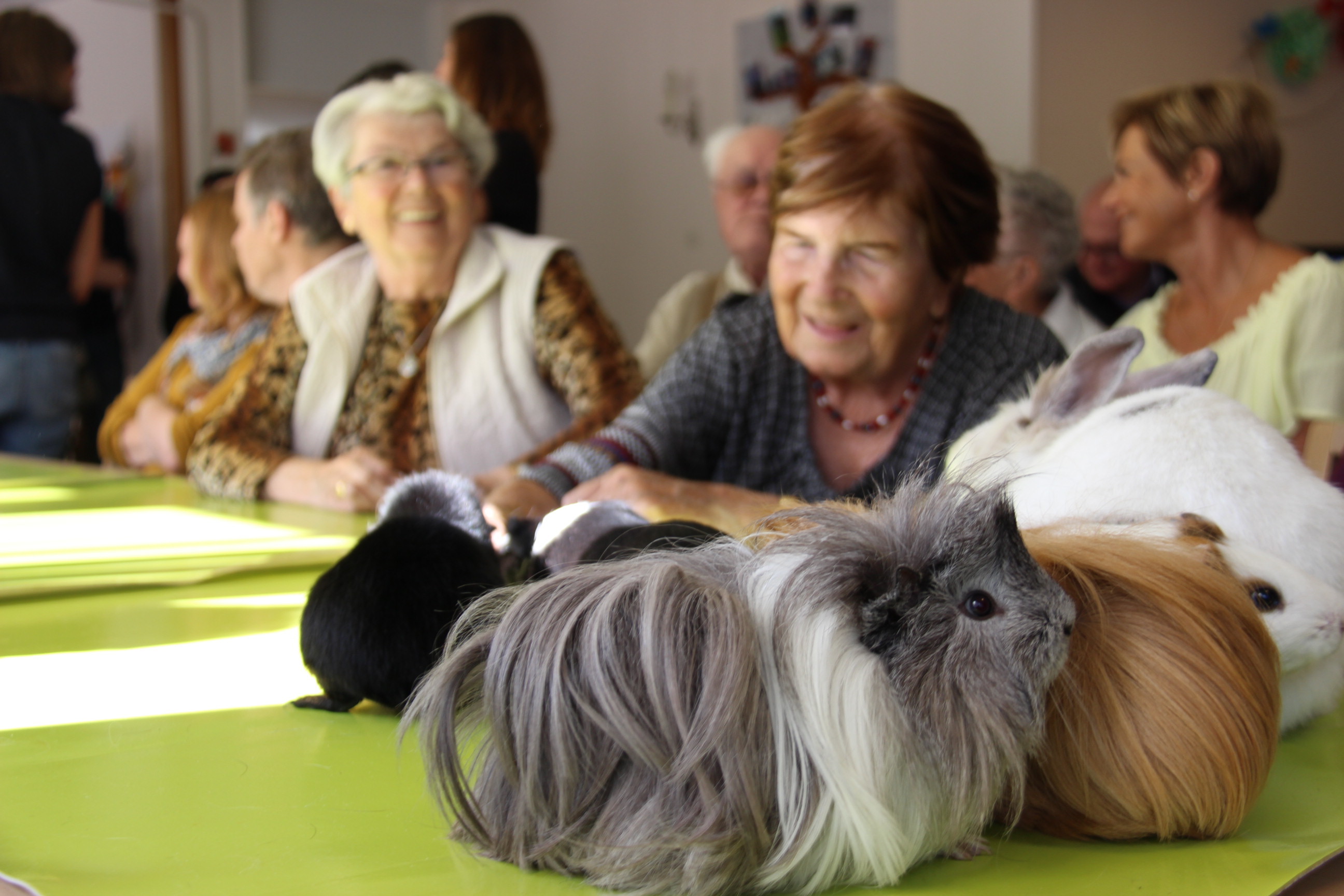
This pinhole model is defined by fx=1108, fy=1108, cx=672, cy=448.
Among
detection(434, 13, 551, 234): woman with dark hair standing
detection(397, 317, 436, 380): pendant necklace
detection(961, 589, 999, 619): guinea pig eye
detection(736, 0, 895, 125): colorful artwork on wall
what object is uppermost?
detection(736, 0, 895, 125): colorful artwork on wall

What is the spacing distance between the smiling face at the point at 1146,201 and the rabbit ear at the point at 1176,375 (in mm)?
1707

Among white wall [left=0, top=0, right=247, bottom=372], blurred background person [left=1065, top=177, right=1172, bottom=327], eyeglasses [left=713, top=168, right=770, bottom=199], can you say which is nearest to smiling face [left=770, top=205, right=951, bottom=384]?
eyeglasses [left=713, top=168, right=770, bottom=199]

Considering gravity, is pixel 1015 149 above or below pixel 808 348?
above

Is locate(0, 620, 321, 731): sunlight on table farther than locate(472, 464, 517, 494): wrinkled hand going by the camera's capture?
No

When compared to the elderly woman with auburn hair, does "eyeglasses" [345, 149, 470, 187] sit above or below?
above

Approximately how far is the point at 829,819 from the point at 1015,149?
4518 mm

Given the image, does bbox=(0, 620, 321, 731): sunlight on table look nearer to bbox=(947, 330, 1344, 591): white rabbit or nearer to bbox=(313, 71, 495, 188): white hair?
bbox=(947, 330, 1344, 591): white rabbit

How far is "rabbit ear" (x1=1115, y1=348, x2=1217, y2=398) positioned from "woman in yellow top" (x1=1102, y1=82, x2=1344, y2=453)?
4.80ft

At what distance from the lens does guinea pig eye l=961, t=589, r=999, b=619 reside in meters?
0.59

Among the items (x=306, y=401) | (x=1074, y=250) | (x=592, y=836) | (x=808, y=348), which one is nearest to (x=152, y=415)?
(x=306, y=401)

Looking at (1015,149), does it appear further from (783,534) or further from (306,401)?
(783,534)

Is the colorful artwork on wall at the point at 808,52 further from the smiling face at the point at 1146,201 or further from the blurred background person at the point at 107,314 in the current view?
the blurred background person at the point at 107,314

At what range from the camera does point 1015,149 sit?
462 cm

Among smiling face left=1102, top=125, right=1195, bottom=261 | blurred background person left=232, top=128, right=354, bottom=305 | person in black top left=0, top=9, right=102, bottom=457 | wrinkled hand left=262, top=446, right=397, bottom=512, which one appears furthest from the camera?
person in black top left=0, top=9, right=102, bottom=457
